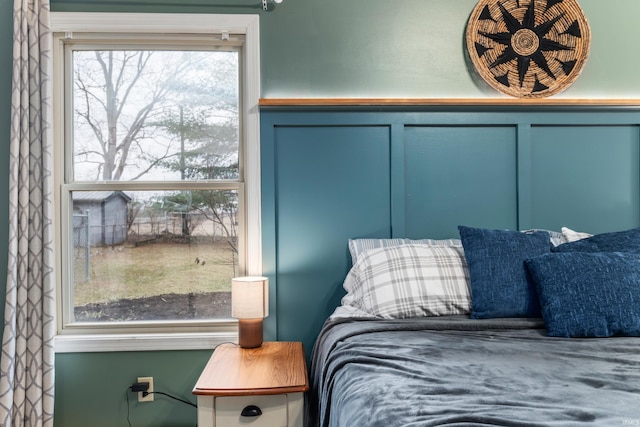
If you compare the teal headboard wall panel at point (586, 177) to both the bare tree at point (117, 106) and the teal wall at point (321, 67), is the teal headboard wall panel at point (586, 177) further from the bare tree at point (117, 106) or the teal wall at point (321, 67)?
the bare tree at point (117, 106)

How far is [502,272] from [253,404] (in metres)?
1.05

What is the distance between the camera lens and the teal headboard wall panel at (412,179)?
7.12 feet

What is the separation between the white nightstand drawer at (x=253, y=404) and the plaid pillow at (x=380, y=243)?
0.77m

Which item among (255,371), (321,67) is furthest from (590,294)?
(321,67)

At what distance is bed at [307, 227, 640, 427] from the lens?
0.97 meters

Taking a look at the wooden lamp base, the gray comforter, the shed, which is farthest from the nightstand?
the shed

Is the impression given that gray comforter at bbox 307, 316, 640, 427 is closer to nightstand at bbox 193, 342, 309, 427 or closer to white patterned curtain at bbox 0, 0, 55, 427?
nightstand at bbox 193, 342, 309, 427

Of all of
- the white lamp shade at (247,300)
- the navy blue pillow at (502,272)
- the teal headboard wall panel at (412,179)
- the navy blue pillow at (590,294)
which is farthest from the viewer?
the teal headboard wall panel at (412,179)

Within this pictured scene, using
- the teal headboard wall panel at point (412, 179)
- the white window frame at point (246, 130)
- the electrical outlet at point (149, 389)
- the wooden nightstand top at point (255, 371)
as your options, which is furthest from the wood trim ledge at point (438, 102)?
the electrical outlet at point (149, 389)

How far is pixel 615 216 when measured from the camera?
2250mm

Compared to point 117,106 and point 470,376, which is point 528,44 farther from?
point 117,106

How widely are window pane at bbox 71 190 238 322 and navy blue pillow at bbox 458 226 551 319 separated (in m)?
1.19

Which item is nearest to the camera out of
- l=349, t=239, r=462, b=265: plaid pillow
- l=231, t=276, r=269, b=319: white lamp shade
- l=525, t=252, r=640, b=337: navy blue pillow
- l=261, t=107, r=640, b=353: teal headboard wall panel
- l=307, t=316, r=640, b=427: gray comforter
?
l=307, t=316, r=640, b=427: gray comforter

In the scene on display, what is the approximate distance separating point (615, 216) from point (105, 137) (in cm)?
265
